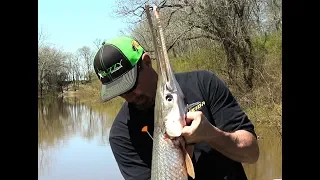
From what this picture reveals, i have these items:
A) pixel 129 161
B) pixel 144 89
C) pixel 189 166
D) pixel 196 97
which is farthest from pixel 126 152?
pixel 189 166

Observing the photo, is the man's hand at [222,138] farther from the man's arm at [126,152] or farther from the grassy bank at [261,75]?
the grassy bank at [261,75]

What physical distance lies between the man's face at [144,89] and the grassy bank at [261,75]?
1093 centimetres

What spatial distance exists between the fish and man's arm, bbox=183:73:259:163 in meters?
0.06

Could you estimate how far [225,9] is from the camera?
731 inches

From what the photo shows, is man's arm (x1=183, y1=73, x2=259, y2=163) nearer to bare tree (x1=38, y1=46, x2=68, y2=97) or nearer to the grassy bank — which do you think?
the grassy bank

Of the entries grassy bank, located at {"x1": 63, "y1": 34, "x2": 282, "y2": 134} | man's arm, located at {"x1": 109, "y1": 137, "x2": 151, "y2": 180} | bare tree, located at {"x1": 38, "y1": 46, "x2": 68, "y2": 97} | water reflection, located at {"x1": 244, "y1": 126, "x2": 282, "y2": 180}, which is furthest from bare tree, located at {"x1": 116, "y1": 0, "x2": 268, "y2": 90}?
bare tree, located at {"x1": 38, "y1": 46, "x2": 68, "y2": 97}

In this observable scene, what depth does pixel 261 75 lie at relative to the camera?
16.7 m

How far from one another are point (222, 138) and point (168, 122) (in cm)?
32

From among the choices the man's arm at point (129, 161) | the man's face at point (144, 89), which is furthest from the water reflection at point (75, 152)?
the man's face at point (144, 89)

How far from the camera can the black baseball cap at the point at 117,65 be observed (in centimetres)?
240
